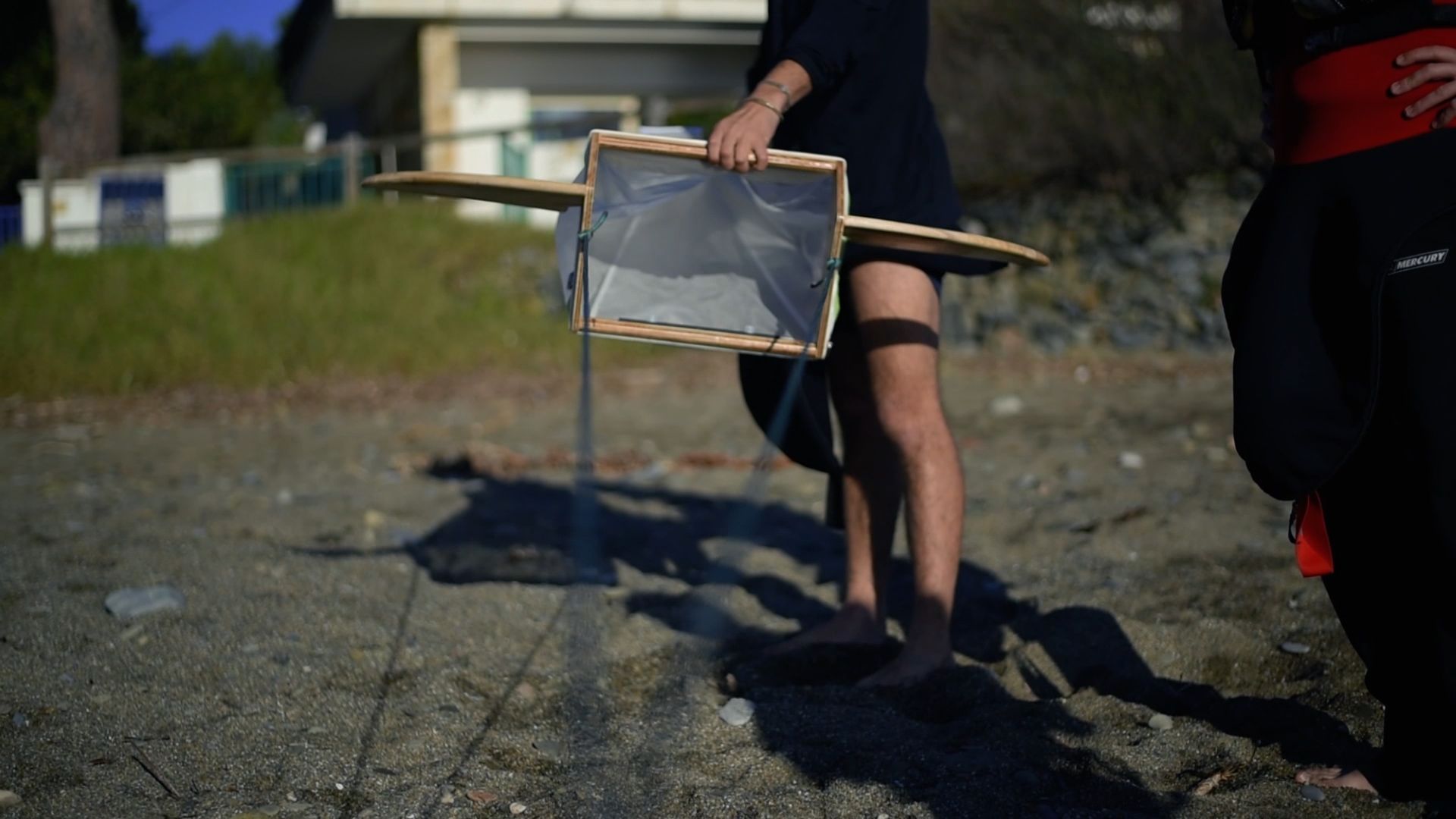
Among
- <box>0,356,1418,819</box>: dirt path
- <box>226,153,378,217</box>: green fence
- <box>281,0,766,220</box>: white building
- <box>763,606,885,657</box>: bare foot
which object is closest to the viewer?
<box>0,356,1418,819</box>: dirt path

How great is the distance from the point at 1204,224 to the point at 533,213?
25.7ft

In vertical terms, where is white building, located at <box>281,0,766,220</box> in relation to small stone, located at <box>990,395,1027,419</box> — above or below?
above

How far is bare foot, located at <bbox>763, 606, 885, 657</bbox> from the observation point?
2.79 meters

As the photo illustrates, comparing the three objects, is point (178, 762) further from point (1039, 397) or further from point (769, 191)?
point (1039, 397)

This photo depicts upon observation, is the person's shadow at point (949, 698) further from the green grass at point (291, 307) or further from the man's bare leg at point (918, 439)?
the green grass at point (291, 307)

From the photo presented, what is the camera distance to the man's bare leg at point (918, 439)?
255cm

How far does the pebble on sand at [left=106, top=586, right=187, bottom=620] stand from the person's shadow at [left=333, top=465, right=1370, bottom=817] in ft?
2.46

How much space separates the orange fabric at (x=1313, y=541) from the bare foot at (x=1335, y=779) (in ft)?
1.23

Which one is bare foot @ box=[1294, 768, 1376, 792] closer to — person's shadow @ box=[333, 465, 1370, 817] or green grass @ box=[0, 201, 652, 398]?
person's shadow @ box=[333, 465, 1370, 817]

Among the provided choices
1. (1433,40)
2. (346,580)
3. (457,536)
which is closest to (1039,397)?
(457,536)

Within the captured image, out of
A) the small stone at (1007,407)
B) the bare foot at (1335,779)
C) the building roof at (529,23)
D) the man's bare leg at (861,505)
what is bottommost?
the small stone at (1007,407)

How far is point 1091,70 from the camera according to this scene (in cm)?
920

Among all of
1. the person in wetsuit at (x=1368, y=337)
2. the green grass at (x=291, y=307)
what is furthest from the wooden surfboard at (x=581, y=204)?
the green grass at (x=291, y=307)

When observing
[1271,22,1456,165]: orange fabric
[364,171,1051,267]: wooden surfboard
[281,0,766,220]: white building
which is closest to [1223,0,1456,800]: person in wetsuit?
[1271,22,1456,165]: orange fabric
